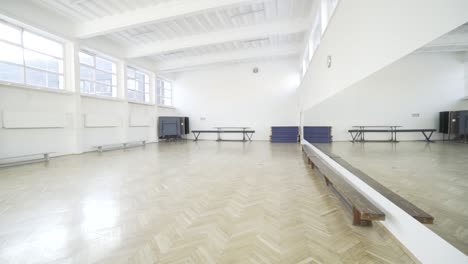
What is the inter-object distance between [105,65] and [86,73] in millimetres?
939

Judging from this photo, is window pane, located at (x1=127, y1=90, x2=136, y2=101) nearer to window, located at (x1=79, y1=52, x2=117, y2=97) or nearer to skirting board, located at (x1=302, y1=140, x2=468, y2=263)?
window, located at (x1=79, y1=52, x2=117, y2=97)

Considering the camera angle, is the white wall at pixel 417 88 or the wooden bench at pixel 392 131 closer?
the white wall at pixel 417 88

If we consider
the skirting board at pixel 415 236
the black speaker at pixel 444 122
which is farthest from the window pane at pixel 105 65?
the black speaker at pixel 444 122

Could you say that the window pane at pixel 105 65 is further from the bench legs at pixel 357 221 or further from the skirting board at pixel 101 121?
the bench legs at pixel 357 221

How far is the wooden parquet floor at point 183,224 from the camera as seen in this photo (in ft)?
4.10

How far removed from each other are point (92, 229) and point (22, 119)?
5.20 metres

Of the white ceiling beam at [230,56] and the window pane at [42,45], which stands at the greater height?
the white ceiling beam at [230,56]

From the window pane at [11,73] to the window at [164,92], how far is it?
19.9 ft

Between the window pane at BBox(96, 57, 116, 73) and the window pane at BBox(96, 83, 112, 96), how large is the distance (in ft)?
2.18

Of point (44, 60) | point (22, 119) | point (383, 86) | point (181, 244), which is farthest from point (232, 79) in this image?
point (181, 244)

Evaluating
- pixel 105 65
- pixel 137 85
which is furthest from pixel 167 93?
pixel 105 65

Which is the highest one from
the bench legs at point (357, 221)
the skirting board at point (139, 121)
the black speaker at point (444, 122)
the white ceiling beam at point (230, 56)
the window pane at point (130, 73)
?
the white ceiling beam at point (230, 56)

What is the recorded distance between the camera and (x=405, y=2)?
3.97ft

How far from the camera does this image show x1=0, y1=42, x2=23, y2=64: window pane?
431cm
